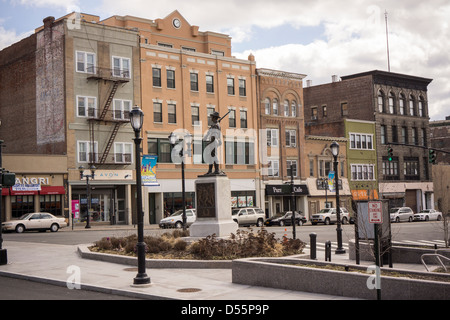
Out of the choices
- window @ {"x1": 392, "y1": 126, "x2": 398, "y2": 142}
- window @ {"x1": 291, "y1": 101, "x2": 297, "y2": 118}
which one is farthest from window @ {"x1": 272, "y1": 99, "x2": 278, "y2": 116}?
window @ {"x1": 392, "y1": 126, "x2": 398, "y2": 142}

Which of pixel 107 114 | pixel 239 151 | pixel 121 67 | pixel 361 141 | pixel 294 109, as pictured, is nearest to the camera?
pixel 107 114

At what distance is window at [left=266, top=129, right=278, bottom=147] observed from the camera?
59.3m

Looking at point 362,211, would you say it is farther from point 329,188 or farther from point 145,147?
point 329,188

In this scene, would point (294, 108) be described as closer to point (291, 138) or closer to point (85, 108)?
point (291, 138)

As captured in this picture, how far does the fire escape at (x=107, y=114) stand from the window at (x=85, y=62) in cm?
59

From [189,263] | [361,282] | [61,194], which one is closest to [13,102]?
[61,194]

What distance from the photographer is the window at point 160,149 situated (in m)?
50.5

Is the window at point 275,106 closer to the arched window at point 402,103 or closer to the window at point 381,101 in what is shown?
the window at point 381,101

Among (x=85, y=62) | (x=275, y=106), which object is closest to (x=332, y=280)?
(x=85, y=62)

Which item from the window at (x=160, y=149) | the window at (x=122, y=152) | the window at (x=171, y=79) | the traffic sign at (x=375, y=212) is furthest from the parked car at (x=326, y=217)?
the traffic sign at (x=375, y=212)

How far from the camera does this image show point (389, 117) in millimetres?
72000

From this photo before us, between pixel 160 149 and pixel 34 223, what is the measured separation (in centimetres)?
1495

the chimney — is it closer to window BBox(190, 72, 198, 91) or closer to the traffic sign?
window BBox(190, 72, 198, 91)

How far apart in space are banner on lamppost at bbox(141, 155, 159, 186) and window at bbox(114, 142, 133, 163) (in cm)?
155
